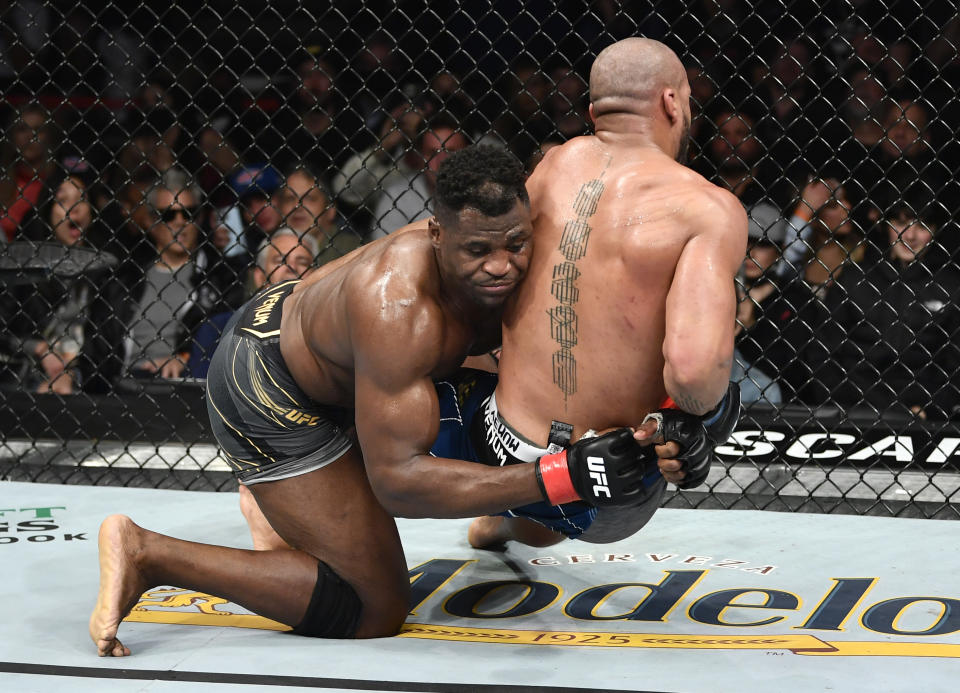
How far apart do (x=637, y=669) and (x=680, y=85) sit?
0.97 meters

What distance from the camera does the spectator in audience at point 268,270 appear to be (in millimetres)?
3438

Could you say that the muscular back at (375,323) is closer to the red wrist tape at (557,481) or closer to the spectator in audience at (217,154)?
the red wrist tape at (557,481)

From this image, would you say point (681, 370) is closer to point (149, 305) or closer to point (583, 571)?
point (583, 571)

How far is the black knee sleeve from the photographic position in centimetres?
190

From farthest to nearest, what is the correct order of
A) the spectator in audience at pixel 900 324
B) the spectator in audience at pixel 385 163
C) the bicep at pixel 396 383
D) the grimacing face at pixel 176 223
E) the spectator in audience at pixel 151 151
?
the spectator in audience at pixel 151 151
the grimacing face at pixel 176 223
the spectator in audience at pixel 385 163
the spectator in audience at pixel 900 324
the bicep at pixel 396 383

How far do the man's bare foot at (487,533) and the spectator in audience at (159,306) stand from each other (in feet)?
5.00

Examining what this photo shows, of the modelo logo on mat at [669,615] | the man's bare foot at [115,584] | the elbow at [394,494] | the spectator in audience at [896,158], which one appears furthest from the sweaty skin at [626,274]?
the spectator in audience at [896,158]

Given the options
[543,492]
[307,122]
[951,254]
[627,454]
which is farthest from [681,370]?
[307,122]

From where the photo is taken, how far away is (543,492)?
173 centimetres

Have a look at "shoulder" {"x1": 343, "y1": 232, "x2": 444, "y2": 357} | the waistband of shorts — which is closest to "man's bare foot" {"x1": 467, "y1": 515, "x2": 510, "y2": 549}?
the waistband of shorts

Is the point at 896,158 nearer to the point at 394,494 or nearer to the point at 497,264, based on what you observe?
the point at 497,264

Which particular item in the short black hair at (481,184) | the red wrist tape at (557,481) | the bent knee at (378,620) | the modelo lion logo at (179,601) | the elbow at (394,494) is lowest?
the modelo lion logo at (179,601)

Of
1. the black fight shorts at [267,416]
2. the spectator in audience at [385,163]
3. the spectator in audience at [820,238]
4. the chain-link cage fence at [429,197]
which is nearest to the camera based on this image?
the black fight shorts at [267,416]

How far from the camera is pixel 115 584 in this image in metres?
1.80
